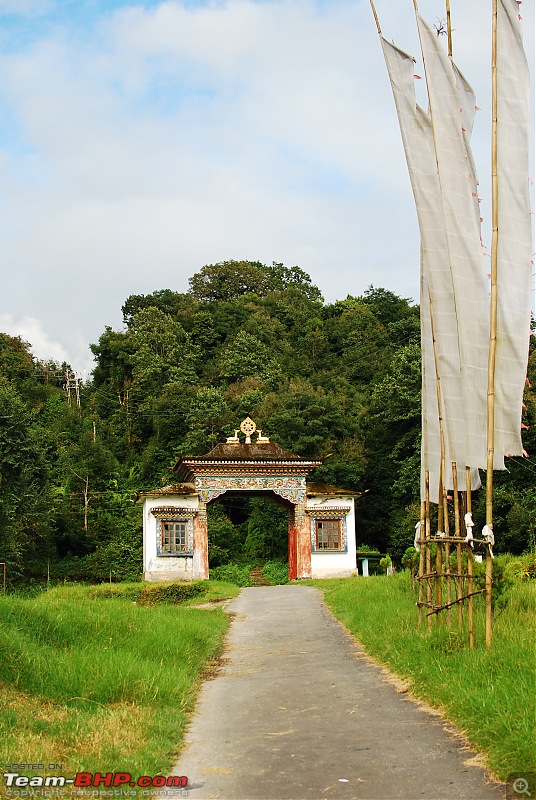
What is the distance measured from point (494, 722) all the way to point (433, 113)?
676 centimetres

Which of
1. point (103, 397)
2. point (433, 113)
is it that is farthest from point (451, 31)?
point (103, 397)

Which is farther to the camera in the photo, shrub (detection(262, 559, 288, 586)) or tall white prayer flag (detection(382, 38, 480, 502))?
shrub (detection(262, 559, 288, 586))

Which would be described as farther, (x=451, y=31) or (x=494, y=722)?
(x=451, y=31)

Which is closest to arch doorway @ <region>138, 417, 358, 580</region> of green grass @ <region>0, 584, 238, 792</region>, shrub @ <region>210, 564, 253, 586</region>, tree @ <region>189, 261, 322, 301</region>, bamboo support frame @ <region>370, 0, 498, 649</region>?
shrub @ <region>210, 564, 253, 586</region>

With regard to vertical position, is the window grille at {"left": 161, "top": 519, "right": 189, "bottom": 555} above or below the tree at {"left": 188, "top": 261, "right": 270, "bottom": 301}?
below

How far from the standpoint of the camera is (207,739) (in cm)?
646

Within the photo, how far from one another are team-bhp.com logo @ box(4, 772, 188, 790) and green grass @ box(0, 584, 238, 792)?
103 millimetres

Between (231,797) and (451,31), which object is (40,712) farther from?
(451,31)

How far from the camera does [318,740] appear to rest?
6.16 m

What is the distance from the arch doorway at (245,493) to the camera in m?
27.9

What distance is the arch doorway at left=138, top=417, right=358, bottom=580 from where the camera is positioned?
27.9 metres

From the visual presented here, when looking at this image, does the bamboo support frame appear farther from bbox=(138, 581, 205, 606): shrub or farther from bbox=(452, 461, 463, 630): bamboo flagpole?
bbox=(138, 581, 205, 606): shrub

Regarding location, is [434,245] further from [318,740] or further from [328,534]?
[328,534]

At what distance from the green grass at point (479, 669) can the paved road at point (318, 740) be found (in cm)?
20
